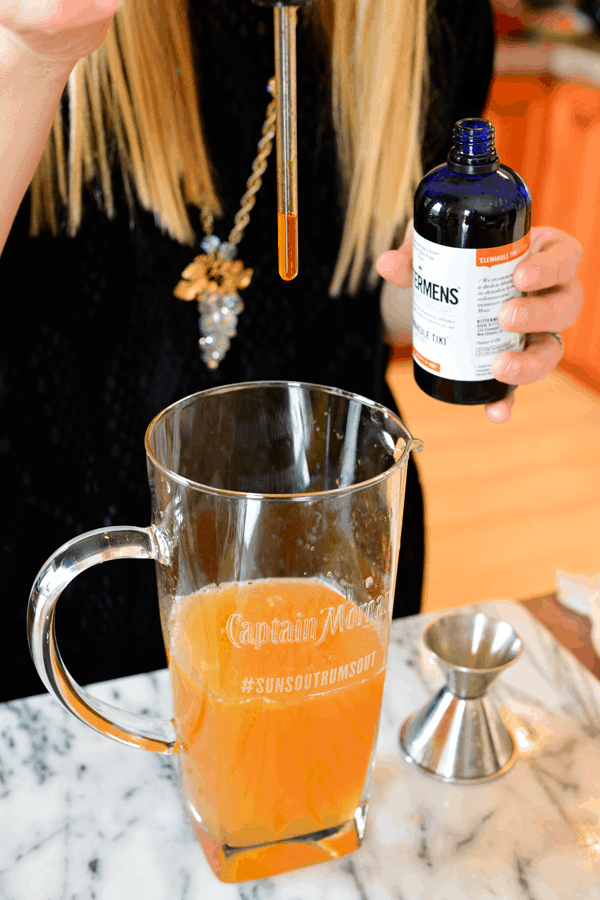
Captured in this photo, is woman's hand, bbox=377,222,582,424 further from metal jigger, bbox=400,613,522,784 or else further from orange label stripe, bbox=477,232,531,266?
metal jigger, bbox=400,613,522,784

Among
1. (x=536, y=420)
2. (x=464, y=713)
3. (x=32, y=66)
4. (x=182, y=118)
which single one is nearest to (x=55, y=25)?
(x=32, y=66)

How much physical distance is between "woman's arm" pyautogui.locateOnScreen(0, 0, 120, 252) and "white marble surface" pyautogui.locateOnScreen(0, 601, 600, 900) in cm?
37

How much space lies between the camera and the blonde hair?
30.9 inches

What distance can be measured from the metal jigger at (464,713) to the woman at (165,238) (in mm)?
359

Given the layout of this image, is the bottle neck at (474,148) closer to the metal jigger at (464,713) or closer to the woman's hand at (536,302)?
the woman's hand at (536,302)

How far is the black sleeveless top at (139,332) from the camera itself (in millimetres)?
848

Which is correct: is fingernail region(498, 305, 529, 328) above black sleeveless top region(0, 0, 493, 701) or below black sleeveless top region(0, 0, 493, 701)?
above

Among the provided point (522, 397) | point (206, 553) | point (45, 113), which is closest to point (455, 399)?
point (206, 553)

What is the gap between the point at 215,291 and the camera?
892mm

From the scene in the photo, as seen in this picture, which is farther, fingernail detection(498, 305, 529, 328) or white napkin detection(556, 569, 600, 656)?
white napkin detection(556, 569, 600, 656)

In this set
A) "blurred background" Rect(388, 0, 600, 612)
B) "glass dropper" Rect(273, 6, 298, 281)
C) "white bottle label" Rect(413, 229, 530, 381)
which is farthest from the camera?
"blurred background" Rect(388, 0, 600, 612)

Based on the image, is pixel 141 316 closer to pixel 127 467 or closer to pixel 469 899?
pixel 127 467

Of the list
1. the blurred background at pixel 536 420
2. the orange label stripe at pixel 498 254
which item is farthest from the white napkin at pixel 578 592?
the blurred background at pixel 536 420

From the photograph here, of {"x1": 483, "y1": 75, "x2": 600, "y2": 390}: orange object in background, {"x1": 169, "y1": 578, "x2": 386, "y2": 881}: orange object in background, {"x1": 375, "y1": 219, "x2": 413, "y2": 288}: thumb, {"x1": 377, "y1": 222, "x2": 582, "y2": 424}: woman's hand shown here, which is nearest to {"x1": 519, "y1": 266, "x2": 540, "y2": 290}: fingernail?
{"x1": 377, "y1": 222, "x2": 582, "y2": 424}: woman's hand
